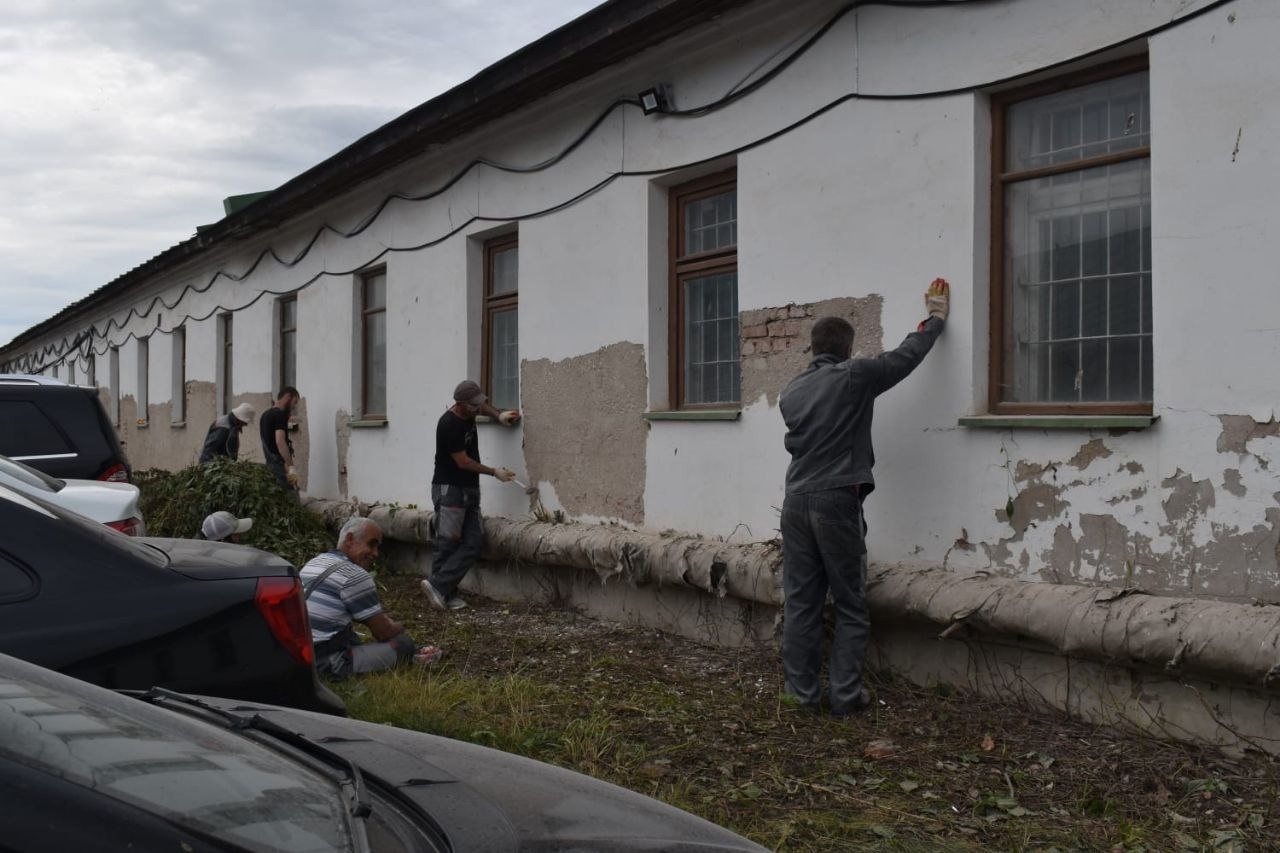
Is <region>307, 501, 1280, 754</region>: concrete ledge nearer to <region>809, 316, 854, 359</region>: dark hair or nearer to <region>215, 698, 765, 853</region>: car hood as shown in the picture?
<region>809, 316, 854, 359</region>: dark hair

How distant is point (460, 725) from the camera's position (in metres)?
5.58

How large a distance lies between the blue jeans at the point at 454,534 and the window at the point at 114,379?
17643 millimetres

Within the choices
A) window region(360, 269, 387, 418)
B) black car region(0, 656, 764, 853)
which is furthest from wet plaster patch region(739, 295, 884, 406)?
window region(360, 269, 387, 418)

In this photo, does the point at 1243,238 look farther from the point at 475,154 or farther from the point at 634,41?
the point at 475,154

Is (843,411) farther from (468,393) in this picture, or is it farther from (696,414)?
(468,393)

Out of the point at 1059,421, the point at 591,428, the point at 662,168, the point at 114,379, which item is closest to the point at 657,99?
the point at 662,168

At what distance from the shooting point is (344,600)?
21.1 feet

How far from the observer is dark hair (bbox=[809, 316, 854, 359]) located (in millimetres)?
6078

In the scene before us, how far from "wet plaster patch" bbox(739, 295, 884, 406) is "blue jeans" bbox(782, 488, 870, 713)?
1091 millimetres

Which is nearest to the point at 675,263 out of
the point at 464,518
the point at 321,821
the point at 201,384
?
the point at 464,518

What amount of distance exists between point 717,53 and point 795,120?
982mm

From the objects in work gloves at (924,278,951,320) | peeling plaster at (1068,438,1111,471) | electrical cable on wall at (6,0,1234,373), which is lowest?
peeling plaster at (1068,438,1111,471)

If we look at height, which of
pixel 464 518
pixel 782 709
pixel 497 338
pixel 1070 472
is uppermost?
pixel 497 338

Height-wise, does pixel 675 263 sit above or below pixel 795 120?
below
